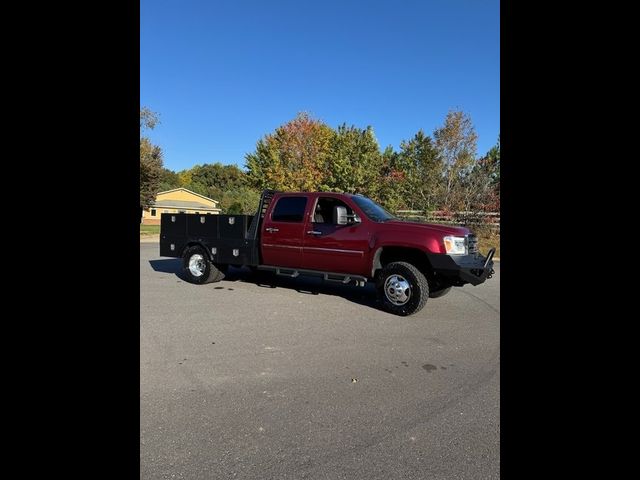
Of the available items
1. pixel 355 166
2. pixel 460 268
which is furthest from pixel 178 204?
pixel 460 268

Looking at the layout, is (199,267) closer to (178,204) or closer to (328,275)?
(328,275)

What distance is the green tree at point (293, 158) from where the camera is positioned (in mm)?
30781

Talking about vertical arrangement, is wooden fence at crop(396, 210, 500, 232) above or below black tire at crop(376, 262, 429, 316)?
above

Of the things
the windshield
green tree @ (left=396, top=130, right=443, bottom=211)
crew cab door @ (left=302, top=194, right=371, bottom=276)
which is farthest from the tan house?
the windshield

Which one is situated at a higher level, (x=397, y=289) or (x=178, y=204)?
(x=178, y=204)

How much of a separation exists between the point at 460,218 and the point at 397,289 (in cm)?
1627

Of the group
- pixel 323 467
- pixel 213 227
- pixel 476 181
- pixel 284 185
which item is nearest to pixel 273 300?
pixel 213 227

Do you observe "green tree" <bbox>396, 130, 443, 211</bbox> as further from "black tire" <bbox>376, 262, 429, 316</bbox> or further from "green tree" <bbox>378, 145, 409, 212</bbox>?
"black tire" <bbox>376, 262, 429, 316</bbox>

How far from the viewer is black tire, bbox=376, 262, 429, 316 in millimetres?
5988

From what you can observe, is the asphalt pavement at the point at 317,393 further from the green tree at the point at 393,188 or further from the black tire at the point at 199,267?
the green tree at the point at 393,188

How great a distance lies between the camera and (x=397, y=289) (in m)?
6.11

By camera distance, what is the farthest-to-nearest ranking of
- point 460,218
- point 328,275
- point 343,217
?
point 460,218 → point 328,275 → point 343,217
